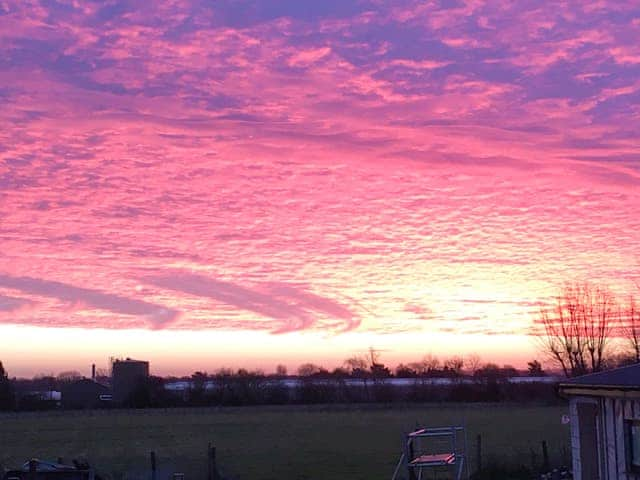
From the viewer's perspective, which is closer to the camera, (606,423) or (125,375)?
(606,423)

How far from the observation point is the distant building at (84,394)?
→ 311 feet

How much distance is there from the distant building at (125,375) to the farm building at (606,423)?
76.9 metres

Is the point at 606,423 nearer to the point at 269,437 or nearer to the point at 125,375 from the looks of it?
the point at 269,437

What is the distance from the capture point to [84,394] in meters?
99.8

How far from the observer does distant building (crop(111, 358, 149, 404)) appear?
91956mm

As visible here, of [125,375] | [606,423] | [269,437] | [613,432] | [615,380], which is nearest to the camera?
[615,380]

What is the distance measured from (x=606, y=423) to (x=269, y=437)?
33.3 m

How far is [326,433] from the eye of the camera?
47.3 m

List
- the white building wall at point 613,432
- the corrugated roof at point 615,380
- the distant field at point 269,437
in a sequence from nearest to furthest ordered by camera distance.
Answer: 1. the corrugated roof at point 615,380
2. the white building wall at point 613,432
3. the distant field at point 269,437

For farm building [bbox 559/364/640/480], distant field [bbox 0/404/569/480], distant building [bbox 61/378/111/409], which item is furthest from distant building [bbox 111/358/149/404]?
farm building [bbox 559/364/640/480]

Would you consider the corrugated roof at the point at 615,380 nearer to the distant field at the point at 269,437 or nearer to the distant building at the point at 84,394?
the distant field at the point at 269,437

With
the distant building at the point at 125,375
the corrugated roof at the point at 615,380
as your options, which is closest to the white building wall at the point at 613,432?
the corrugated roof at the point at 615,380

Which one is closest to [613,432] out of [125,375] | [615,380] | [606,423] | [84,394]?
[606,423]

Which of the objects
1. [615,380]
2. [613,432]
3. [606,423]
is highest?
[615,380]
